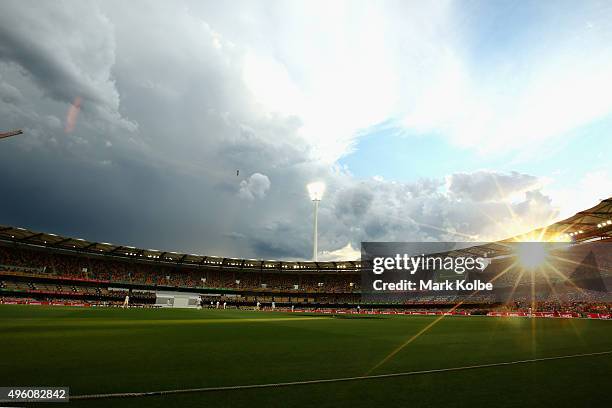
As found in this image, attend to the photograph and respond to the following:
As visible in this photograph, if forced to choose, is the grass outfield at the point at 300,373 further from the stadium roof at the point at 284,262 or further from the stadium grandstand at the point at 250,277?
the stadium grandstand at the point at 250,277

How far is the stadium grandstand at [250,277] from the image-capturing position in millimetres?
52844

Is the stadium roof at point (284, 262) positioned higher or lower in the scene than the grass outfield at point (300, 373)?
higher

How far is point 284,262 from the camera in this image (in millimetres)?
86125

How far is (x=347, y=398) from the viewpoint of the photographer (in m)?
5.32

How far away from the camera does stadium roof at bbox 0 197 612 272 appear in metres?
36.7

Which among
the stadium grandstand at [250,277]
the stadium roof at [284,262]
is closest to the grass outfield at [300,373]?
the stadium roof at [284,262]

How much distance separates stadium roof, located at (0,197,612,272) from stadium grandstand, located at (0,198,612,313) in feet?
0.38

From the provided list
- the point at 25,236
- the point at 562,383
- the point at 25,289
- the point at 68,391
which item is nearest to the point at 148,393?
the point at 68,391

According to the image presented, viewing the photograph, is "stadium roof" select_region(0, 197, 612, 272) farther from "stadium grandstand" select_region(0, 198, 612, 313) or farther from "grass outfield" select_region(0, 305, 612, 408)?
"grass outfield" select_region(0, 305, 612, 408)

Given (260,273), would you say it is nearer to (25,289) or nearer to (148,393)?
(25,289)

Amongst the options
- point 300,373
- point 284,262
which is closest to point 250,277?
point 284,262

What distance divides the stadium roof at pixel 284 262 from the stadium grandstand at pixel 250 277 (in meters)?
0.12

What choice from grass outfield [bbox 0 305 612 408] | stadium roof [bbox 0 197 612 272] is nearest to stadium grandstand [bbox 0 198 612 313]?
stadium roof [bbox 0 197 612 272]

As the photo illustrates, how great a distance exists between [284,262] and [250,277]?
1030 cm
